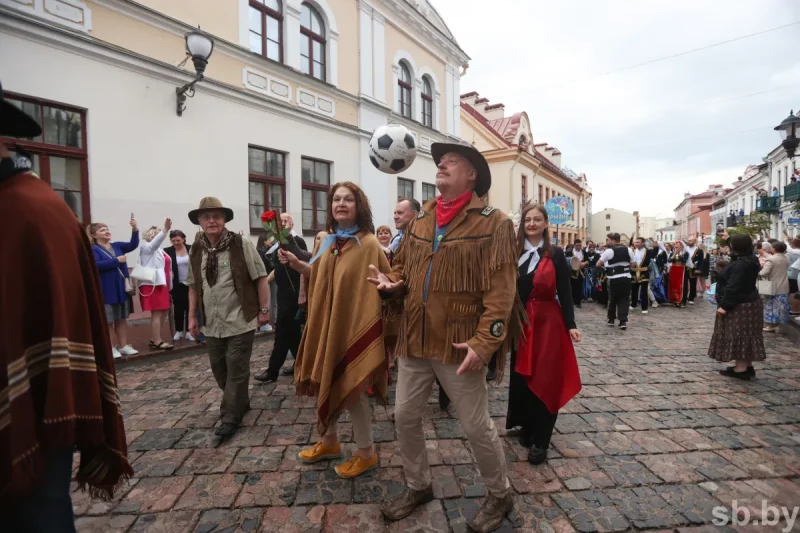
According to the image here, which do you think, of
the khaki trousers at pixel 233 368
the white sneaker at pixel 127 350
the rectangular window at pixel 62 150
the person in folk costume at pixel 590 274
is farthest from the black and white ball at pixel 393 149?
the person in folk costume at pixel 590 274

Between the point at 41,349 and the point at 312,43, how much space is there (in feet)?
37.8

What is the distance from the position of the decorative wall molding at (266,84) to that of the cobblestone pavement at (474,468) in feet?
23.1

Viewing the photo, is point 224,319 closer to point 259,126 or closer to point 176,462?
point 176,462

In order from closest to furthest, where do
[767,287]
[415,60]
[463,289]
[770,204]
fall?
[463,289] → [767,287] → [415,60] → [770,204]

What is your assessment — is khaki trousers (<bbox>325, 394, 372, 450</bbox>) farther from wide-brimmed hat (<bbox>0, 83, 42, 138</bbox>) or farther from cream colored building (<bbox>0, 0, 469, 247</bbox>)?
cream colored building (<bbox>0, 0, 469, 247</bbox>)

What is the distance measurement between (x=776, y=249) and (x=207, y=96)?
36.7 ft

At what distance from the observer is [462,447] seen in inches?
128

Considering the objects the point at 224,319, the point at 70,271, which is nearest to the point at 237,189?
the point at 224,319

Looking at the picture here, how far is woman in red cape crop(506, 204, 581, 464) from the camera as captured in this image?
3.06m

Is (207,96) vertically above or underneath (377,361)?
above

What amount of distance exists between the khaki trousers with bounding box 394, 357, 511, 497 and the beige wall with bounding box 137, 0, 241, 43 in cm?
875

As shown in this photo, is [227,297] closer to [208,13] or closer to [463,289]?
[463,289]

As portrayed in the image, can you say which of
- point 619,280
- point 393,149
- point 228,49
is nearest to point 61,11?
point 228,49

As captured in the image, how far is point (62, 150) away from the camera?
6.51 m
